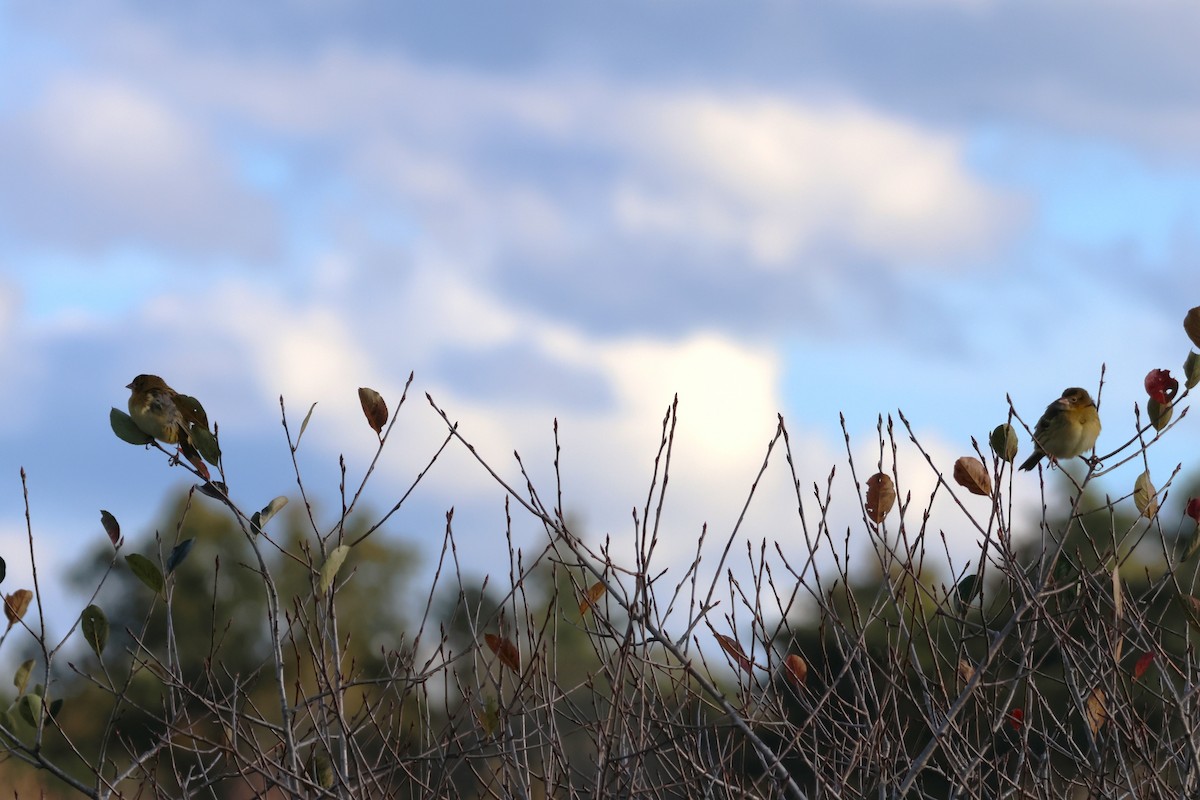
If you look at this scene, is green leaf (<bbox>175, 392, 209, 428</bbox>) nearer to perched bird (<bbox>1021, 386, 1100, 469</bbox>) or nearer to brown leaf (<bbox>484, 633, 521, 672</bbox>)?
brown leaf (<bbox>484, 633, 521, 672</bbox>)

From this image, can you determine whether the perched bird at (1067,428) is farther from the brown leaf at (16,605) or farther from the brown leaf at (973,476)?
the brown leaf at (16,605)

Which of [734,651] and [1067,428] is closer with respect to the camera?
[734,651]

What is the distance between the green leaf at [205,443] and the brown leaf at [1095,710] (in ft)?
10.7

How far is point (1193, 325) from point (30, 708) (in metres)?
4.46

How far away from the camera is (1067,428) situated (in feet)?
17.2


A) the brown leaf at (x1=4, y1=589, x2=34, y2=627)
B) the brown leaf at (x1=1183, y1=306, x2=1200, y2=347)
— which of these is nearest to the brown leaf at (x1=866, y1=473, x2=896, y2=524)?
the brown leaf at (x1=1183, y1=306, x2=1200, y2=347)

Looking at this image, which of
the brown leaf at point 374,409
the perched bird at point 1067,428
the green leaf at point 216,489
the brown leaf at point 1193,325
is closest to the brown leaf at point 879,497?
the perched bird at point 1067,428

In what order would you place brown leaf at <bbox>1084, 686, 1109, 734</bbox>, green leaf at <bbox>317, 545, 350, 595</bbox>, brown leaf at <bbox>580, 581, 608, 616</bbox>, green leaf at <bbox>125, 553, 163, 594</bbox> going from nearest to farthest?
green leaf at <bbox>317, 545, 350, 595</bbox> → brown leaf at <bbox>580, 581, 608, 616</bbox> → green leaf at <bbox>125, 553, 163, 594</bbox> → brown leaf at <bbox>1084, 686, 1109, 734</bbox>

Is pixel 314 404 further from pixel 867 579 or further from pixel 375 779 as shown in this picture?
pixel 867 579

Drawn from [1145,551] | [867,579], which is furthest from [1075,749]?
[1145,551]

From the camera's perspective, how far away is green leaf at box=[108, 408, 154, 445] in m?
4.75

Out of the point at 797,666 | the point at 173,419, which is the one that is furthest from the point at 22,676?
the point at 797,666

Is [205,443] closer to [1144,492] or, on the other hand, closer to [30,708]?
[30,708]

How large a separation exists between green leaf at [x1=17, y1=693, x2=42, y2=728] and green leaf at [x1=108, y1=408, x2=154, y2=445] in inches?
37.9
